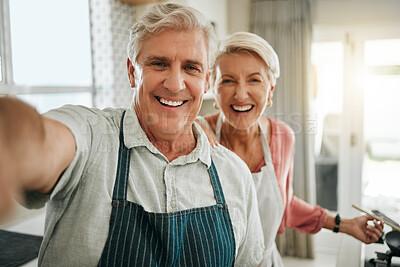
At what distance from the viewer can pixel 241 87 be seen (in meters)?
1.03

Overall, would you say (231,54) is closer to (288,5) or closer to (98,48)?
(98,48)

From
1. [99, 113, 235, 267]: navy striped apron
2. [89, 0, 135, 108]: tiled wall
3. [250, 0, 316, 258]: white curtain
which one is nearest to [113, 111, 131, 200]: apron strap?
[99, 113, 235, 267]: navy striped apron

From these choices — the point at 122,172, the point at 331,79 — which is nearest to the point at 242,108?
the point at 122,172

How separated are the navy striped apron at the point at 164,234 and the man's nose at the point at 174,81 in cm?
13

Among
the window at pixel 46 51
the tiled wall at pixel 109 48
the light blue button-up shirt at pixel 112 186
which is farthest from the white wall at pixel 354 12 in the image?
the light blue button-up shirt at pixel 112 186

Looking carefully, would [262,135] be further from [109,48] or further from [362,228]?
[109,48]

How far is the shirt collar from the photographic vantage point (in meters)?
0.70

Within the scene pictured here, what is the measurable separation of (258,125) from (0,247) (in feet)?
3.00

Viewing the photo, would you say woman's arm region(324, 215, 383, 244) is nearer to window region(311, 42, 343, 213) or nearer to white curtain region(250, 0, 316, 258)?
white curtain region(250, 0, 316, 258)

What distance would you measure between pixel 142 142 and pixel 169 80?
130mm

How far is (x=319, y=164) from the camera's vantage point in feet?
8.60

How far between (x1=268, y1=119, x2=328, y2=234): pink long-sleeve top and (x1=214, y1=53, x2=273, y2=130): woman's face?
0.15 metres

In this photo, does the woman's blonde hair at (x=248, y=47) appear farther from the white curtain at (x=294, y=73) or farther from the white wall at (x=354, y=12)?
the white wall at (x=354, y=12)

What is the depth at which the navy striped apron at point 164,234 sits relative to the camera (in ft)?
2.09
